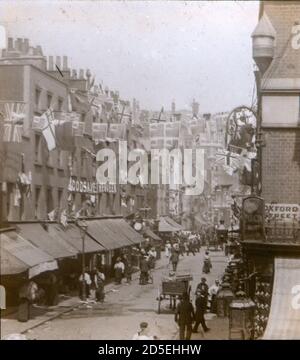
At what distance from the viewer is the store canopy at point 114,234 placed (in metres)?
15.2

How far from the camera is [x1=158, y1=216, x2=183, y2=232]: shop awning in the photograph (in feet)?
50.4

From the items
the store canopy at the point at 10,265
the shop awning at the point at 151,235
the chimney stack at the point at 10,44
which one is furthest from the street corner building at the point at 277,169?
the chimney stack at the point at 10,44

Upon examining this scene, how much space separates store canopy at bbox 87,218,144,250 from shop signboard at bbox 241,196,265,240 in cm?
237

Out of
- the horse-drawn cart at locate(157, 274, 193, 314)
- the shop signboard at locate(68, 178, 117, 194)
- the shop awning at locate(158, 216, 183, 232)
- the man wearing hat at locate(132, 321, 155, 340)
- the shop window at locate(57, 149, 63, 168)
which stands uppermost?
the shop window at locate(57, 149, 63, 168)

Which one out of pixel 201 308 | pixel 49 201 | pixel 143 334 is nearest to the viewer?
pixel 143 334

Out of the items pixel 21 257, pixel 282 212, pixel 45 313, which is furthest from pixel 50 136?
pixel 282 212

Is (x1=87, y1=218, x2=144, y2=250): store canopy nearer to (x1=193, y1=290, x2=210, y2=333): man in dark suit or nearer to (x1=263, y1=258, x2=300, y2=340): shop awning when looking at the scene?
(x1=193, y1=290, x2=210, y2=333): man in dark suit

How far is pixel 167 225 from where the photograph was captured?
A: 15.5 m

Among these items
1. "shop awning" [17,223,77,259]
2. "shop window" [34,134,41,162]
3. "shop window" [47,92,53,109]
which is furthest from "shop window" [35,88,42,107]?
"shop awning" [17,223,77,259]

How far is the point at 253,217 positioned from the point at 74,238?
12.6ft

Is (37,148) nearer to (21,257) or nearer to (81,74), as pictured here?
(81,74)

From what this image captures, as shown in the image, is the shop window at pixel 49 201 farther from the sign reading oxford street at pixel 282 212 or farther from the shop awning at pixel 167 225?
the sign reading oxford street at pixel 282 212

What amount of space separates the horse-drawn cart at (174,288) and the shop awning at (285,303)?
1.75 m

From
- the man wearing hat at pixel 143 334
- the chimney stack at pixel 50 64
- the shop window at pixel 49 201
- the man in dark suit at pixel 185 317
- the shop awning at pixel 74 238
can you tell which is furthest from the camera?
the shop window at pixel 49 201
